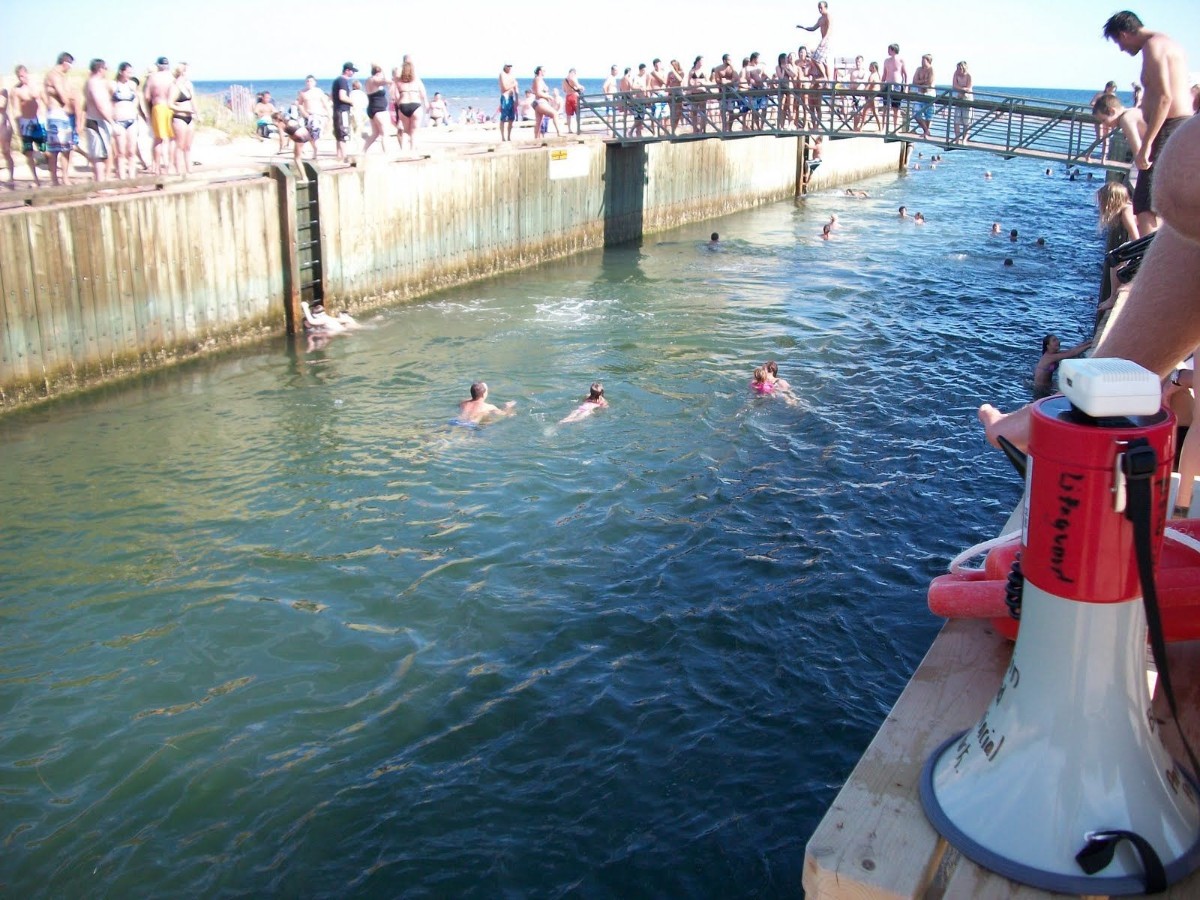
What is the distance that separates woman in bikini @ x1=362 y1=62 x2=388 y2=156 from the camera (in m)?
23.4

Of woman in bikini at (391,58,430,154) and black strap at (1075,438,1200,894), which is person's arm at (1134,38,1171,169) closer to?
black strap at (1075,438,1200,894)

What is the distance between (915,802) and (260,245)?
1726cm

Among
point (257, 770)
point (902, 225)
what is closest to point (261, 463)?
point (257, 770)

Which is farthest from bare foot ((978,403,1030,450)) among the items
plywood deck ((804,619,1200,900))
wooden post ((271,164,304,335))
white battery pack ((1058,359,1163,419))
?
wooden post ((271,164,304,335))

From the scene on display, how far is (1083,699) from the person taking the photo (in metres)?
2.85

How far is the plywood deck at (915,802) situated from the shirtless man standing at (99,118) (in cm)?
1751

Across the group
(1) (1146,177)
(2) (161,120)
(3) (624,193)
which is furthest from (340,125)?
(1) (1146,177)

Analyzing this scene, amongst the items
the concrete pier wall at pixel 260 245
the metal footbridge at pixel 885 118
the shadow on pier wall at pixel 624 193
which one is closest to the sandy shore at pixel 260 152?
the concrete pier wall at pixel 260 245

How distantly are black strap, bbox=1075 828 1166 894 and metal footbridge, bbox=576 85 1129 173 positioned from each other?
62.3ft

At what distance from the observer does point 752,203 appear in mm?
38062

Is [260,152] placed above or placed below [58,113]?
below

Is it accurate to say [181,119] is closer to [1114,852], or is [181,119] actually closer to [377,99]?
[377,99]

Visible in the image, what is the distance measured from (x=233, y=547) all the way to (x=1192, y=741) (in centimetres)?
940

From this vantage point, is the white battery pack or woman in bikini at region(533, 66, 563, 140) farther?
woman in bikini at region(533, 66, 563, 140)
